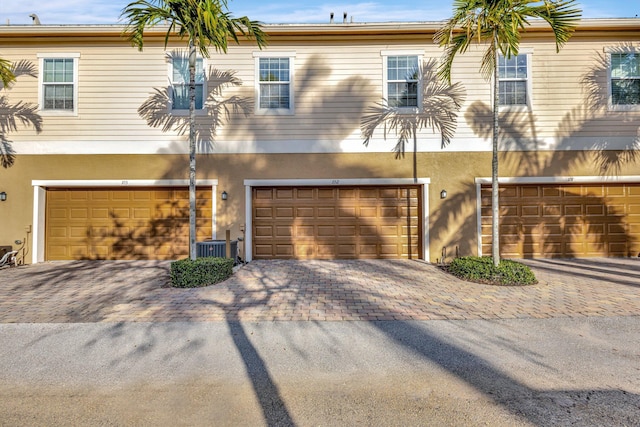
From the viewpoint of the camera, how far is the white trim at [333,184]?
9656mm

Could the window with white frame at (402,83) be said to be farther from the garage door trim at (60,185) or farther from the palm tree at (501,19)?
the garage door trim at (60,185)

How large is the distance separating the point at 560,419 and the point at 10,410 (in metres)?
4.49

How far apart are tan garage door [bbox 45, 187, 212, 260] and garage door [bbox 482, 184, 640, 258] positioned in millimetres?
8703

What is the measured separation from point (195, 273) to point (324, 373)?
4.34 meters

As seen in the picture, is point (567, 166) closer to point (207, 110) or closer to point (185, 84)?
point (207, 110)

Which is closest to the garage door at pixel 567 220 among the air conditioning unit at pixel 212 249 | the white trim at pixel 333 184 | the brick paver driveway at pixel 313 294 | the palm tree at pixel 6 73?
the brick paver driveway at pixel 313 294

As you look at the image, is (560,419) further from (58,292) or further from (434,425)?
(58,292)

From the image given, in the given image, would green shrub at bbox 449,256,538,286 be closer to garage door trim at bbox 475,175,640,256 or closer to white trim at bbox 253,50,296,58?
garage door trim at bbox 475,175,640,256

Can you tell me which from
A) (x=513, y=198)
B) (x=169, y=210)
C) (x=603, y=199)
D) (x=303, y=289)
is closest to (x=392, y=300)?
(x=303, y=289)

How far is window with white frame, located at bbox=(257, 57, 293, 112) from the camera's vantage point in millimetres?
9891

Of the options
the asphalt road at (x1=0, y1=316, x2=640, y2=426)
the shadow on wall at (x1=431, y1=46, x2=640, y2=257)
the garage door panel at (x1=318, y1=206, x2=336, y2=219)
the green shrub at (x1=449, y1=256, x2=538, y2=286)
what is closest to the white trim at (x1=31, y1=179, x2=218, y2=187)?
the garage door panel at (x1=318, y1=206, x2=336, y2=219)

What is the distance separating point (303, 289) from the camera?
6.69 m

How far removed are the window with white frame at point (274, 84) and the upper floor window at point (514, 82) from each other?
6124mm

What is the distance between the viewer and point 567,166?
377 inches
